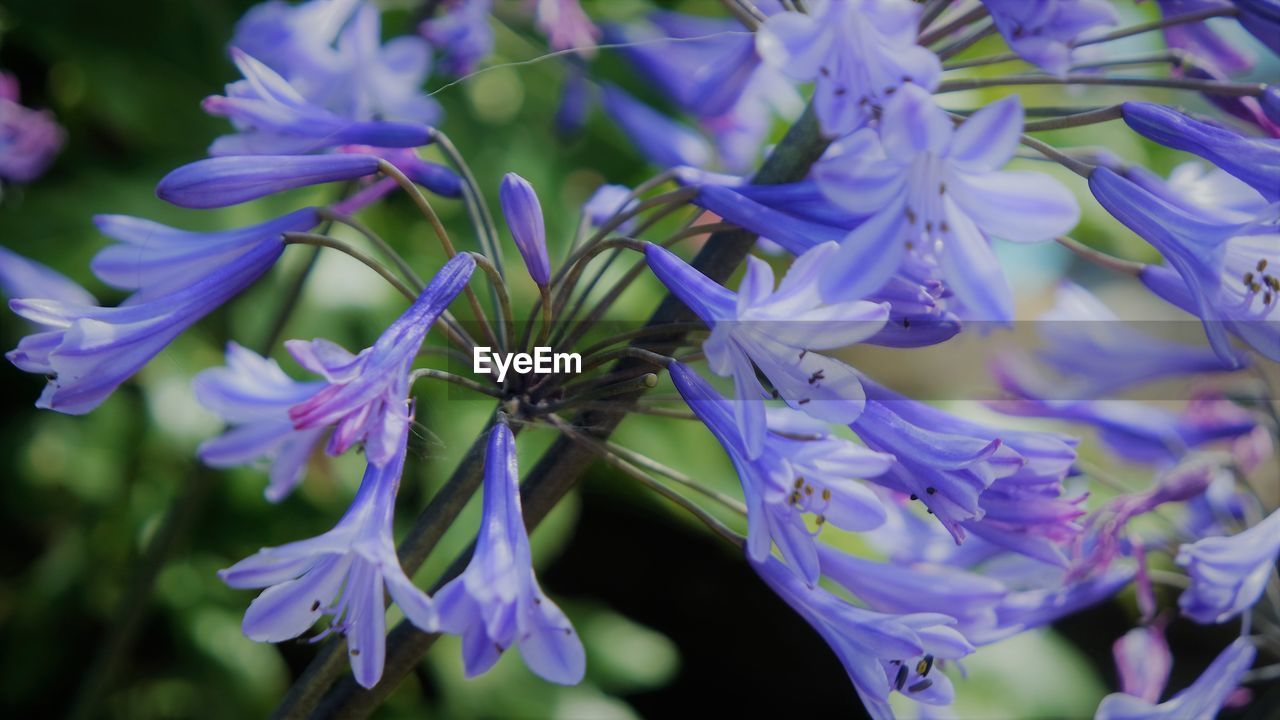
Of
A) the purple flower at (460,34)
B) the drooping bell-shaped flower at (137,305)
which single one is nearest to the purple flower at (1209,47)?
the drooping bell-shaped flower at (137,305)

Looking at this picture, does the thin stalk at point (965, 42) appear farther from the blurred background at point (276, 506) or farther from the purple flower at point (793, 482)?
the blurred background at point (276, 506)

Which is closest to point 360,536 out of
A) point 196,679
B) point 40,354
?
point 40,354

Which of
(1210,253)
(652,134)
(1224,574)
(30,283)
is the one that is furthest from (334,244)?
(652,134)

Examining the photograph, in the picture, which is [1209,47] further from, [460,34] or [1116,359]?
[460,34]

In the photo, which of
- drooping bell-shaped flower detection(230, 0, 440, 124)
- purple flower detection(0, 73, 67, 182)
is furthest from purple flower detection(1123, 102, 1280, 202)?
purple flower detection(0, 73, 67, 182)

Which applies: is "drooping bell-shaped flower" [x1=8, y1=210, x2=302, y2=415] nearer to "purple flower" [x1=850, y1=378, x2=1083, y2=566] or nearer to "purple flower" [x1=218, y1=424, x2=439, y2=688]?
"purple flower" [x1=218, y1=424, x2=439, y2=688]

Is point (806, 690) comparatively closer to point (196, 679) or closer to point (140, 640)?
point (196, 679)

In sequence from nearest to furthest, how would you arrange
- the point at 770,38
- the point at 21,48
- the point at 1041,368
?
the point at 770,38, the point at 1041,368, the point at 21,48
